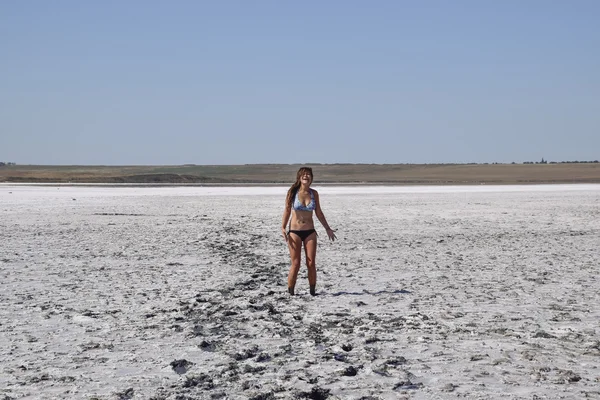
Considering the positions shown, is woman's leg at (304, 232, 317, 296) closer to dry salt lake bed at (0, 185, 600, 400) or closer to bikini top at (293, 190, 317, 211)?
dry salt lake bed at (0, 185, 600, 400)

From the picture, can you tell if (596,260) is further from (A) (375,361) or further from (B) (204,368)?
(B) (204,368)

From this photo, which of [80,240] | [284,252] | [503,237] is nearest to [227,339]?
[284,252]

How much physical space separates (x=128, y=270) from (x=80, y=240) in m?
4.94

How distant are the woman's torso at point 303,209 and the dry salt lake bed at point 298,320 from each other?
2.69ft

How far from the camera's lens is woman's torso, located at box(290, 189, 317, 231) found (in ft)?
27.8

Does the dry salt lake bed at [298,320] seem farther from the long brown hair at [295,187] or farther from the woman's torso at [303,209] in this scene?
the long brown hair at [295,187]

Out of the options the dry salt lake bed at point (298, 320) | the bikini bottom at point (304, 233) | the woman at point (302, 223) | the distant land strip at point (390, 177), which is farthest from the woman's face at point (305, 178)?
the distant land strip at point (390, 177)

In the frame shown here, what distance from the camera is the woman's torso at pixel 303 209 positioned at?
334 inches

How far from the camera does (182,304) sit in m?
8.02

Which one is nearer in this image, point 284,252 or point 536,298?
point 536,298

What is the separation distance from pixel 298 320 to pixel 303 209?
1728mm

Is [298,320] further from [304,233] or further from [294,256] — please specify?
[304,233]

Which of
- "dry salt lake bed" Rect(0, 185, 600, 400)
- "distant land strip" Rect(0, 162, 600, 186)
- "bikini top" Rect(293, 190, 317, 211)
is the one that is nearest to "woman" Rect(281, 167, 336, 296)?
"bikini top" Rect(293, 190, 317, 211)

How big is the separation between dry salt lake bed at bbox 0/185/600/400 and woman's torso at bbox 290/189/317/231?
2.69 ft
